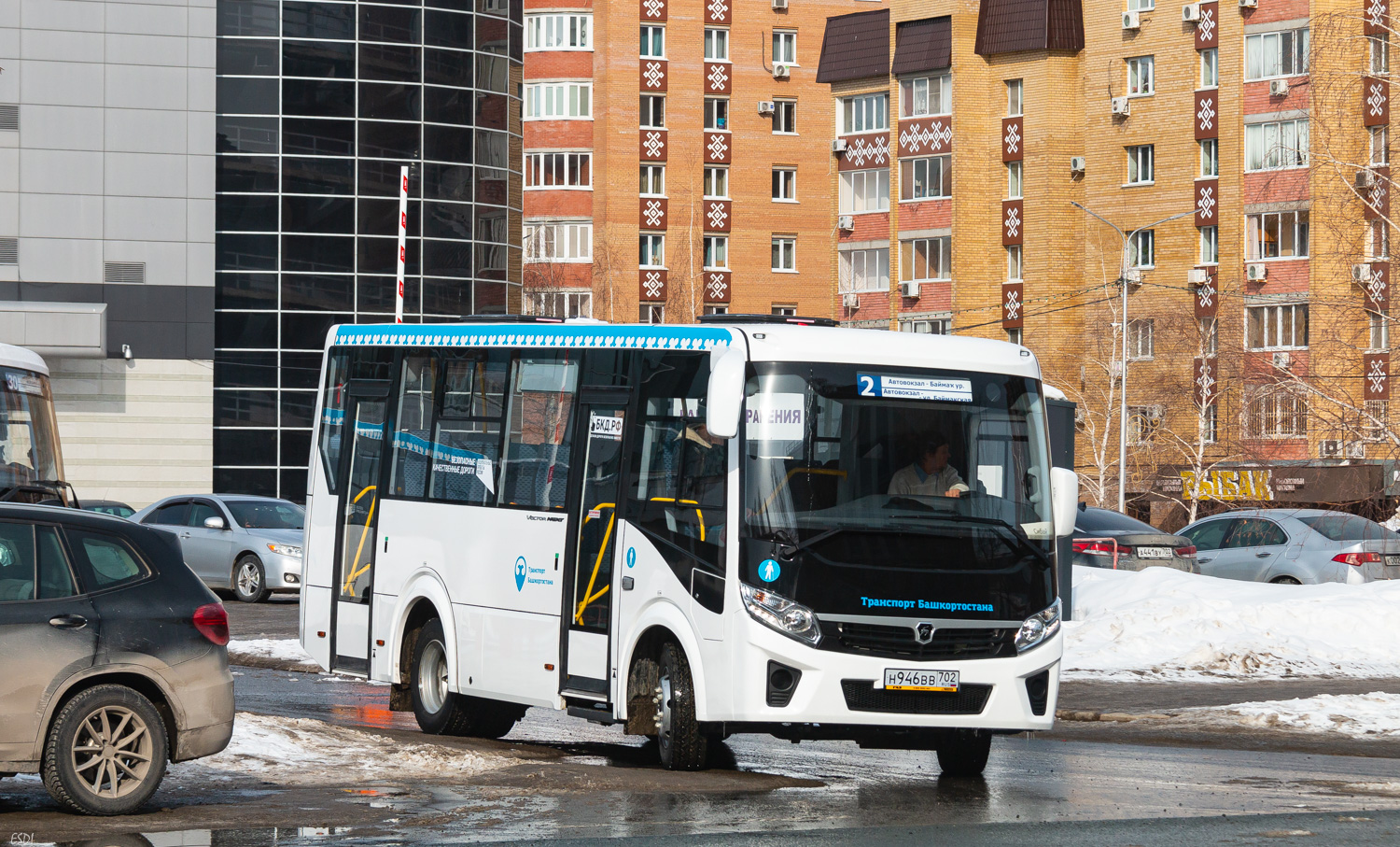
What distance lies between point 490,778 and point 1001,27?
63.3 m

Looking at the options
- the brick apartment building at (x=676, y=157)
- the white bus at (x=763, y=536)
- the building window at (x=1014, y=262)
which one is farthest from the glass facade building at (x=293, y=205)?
the white bus at (x=763, y=536)

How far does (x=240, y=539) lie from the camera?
29016mm

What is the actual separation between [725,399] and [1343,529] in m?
19.6

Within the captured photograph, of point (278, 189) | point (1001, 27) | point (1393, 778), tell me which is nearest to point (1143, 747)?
point (1393, 778)

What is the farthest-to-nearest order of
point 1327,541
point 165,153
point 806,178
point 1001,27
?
point 806,178, point 1001,27, point 165,153, point 1327,541

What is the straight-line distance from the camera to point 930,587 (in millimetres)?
11453

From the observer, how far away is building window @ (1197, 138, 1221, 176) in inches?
2628

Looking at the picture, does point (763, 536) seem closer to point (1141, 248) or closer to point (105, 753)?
point (105, 753)

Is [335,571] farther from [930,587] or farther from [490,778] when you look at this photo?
[930,587]

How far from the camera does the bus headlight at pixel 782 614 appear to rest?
1129 cm

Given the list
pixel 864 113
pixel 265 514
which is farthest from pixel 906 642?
pixel 864 113

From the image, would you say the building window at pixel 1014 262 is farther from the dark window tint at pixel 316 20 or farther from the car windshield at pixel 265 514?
the car windshield at pixel 265 514

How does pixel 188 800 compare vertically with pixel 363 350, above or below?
below

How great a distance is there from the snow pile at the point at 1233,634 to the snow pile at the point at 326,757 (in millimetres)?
8473
